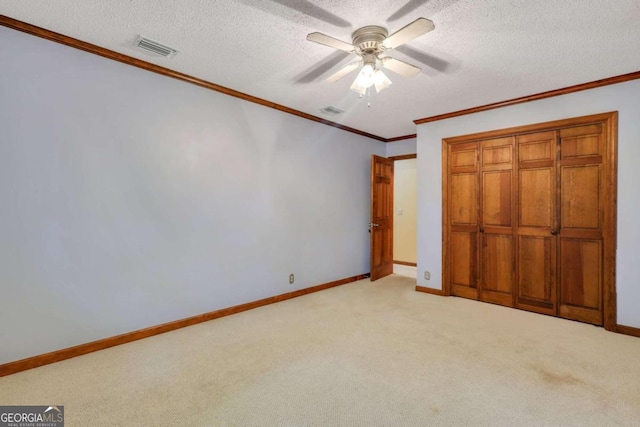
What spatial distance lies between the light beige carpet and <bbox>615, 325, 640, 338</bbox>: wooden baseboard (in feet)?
0.48

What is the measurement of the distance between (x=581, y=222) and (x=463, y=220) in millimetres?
1246

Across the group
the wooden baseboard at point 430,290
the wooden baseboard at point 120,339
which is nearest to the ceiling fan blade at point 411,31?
the wooden baseboard at point 120,339

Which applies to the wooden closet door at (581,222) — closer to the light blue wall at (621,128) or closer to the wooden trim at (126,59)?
the light blue wall at (621,128)

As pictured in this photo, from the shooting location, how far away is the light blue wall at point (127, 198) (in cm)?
231

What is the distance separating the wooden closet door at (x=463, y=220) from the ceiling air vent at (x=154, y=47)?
3592mm

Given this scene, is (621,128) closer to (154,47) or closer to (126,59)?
(154,47)

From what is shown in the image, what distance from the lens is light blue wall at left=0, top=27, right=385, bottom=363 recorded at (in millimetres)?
2307

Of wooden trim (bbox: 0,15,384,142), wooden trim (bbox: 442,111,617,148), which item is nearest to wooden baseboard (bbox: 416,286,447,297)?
wooden trim (bbox: 442,111,617,148)

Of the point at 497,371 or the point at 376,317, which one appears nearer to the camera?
the point at 497,371

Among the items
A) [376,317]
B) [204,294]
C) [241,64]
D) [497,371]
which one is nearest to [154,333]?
[204,294]

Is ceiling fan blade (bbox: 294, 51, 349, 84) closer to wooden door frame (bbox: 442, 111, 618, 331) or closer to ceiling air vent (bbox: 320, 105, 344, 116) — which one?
ceiling air vent (bbox: 320, 105, 344, 116)

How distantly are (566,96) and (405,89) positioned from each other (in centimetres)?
180

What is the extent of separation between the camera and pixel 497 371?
2332mm

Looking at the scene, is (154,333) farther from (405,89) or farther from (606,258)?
(606,258)
